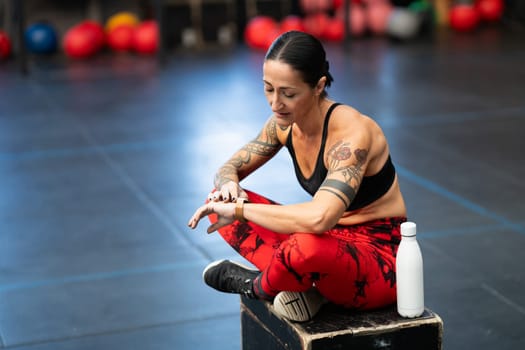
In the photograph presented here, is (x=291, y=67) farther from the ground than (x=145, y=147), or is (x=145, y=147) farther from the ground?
(x=291, y=67)

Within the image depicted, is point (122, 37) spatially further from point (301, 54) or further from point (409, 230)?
point (409, 230)

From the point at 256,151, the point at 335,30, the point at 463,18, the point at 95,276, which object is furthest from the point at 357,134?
the point at 463,18

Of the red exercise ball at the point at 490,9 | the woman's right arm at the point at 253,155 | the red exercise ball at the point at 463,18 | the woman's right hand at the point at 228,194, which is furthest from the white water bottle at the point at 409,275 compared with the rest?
the red exercise ball at the point at 490,9

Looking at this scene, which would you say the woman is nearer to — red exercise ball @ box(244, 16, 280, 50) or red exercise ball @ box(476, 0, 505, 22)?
red exercise ball @ box(244, 16, 280, 50)

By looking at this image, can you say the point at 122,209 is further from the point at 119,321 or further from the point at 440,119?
the point at 440,119

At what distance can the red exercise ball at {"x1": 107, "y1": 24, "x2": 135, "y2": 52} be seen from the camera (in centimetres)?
1195

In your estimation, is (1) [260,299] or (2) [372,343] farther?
(1) [260,299]

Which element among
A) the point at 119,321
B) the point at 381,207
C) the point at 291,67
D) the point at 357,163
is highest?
the point at 291,67

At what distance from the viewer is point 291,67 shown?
291 centimetres

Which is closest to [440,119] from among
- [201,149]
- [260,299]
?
[201,149]

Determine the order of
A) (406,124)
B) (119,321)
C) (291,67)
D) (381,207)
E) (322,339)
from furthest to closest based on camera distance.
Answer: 1. (406,124)
2. (119,321)
3. (381,207)
4. (291,67)
5. (322,339)

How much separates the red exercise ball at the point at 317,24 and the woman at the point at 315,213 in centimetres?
953

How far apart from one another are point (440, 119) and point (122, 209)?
3446 millimetres

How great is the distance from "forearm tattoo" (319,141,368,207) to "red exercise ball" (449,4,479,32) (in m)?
11.1
